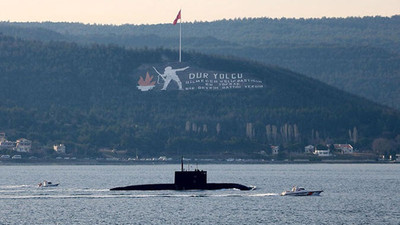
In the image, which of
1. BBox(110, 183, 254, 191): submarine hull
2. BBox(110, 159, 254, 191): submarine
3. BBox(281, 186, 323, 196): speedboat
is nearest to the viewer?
→ BBox(110, 159, 254, 191): submarine

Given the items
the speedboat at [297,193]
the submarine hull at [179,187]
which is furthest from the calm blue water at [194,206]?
the submarine hull at [179,187]

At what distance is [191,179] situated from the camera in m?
159

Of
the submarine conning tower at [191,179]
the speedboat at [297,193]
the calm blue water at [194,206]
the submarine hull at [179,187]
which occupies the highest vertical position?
the submarine conning tower at [191,179]

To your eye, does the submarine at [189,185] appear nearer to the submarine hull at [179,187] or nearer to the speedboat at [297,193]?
the submarine hull at [179,187]

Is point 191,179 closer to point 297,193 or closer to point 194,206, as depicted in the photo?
point 297,193

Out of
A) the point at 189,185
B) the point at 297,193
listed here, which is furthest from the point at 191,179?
the point at 297,193

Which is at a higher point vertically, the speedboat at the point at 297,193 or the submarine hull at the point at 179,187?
the submarine hull at the point at 179,187

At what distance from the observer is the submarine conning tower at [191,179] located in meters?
158

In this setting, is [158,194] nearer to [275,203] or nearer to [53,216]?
[275,203]

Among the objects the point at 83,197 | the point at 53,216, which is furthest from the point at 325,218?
the point at 83,197

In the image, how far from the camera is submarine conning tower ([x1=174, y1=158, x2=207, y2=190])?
158 meters

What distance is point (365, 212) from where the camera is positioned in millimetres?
134250

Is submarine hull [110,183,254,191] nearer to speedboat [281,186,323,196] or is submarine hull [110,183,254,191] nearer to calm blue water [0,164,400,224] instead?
calm blue water [0,164,400,224]

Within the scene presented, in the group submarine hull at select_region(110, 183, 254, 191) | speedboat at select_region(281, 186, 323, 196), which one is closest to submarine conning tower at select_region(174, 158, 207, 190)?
submarine hull at select_region(110, 183, 254, 191)
